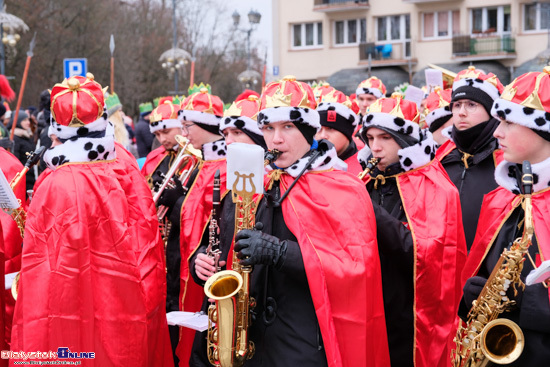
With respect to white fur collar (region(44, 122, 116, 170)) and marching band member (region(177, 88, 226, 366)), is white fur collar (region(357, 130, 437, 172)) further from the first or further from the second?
white fur collar (region(44, 122, 116, 170))

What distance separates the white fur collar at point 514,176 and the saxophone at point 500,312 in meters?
0.11

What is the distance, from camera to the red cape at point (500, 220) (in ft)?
11.7

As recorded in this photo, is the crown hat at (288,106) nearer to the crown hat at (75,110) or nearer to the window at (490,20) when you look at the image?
the crown hat at (75,110)

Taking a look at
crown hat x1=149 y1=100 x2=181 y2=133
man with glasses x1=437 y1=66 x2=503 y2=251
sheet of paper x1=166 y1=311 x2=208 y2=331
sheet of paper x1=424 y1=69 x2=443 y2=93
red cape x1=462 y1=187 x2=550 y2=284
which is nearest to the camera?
red cape x1=462 y1=187 x2=550 y2=284

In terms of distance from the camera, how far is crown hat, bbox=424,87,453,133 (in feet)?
24.5

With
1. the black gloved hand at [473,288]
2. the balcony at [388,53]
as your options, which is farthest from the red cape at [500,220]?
the balcony at [388,53]

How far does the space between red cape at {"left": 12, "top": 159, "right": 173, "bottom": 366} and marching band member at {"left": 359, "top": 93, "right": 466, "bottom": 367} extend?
1676mm

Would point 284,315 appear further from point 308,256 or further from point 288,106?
point 288,106

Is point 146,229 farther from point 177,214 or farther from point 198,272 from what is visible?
point 177,214

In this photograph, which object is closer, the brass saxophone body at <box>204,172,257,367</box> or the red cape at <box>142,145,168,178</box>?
the brass saxophone body at <box>204,172,257,367</box>

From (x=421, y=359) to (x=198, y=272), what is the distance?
1822 mm

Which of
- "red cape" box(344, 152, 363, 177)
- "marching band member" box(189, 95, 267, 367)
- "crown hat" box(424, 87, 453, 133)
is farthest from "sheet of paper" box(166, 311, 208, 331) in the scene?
"crown hat" box(424, 87, 453, 133)

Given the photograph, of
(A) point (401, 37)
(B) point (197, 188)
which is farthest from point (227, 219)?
(A) point (401, 37)

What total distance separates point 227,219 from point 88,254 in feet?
2.88
